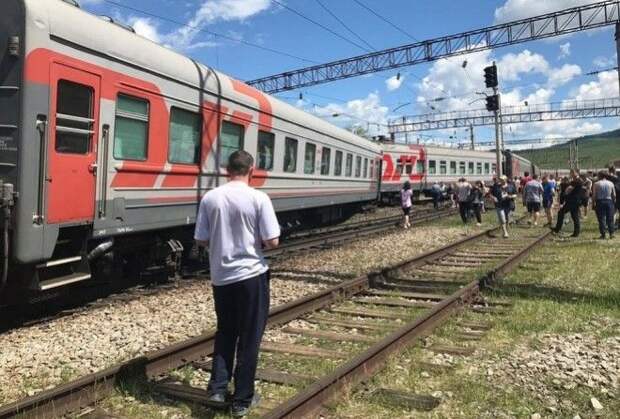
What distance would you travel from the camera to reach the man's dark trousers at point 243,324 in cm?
434

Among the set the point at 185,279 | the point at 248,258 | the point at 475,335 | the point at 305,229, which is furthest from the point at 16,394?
the point at 305,229

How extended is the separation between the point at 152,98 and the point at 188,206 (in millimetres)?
1819

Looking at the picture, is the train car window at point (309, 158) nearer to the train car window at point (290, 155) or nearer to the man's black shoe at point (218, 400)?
the train car window at point (290, 155)

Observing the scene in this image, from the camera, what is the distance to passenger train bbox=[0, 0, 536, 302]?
641cm

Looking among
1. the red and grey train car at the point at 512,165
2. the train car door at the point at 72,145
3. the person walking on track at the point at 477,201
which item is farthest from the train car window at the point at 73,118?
the red and grey train car at the point at 512,165

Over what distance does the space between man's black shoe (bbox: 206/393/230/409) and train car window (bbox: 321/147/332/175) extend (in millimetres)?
12598

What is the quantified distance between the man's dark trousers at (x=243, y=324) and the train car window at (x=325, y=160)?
41.0 ft

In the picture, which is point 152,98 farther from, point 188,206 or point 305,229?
point 305,229

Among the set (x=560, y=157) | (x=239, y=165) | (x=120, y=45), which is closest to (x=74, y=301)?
(x=120, y=45)

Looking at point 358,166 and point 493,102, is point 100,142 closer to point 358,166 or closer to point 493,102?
point 358,166

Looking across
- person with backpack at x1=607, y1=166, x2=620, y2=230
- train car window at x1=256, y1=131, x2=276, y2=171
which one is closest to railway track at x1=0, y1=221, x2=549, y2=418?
train car window at x1=256, y1=131, x2=276, y2=171

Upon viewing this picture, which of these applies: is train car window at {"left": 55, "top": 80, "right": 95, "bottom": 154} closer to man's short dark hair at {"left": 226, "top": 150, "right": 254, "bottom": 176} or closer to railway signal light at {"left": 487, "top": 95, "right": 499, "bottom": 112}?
man's short dark hair at {"left": 226, "top": 150, "right": 254, "bottom": 176}

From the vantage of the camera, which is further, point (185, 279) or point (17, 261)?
point (185, 279)

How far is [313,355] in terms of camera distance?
233 inches
